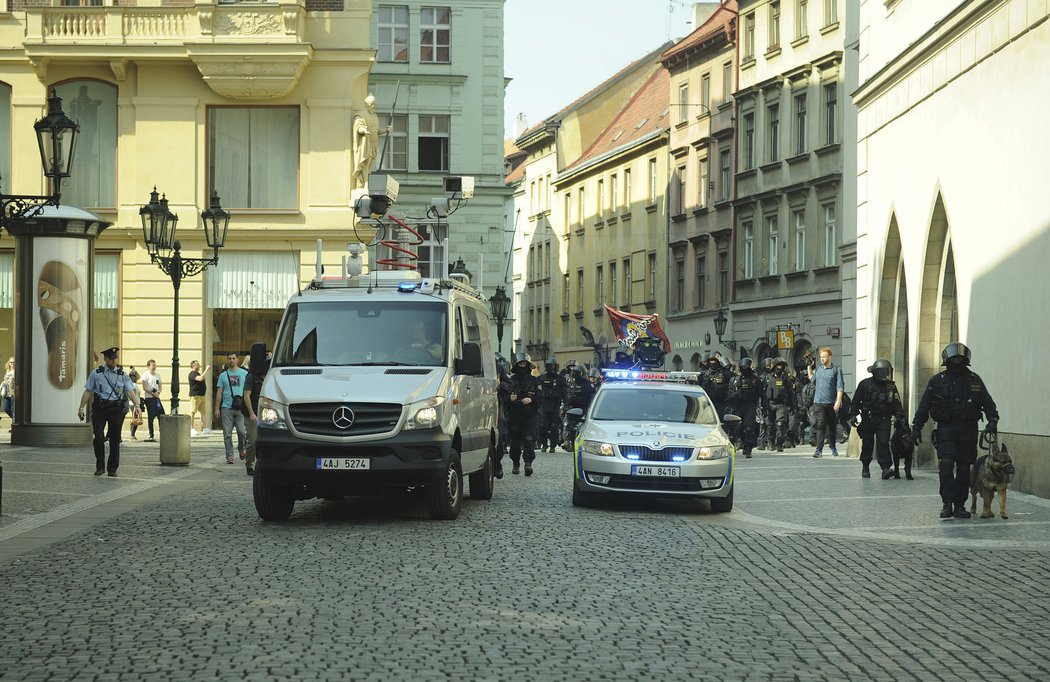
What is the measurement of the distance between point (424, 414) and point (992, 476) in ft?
19.3

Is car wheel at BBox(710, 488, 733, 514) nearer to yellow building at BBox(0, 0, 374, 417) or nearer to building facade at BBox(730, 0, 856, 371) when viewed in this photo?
yellow building at BBox(0, 0, 374, 417)

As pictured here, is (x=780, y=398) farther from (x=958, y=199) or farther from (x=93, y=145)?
(x=93, y=145)

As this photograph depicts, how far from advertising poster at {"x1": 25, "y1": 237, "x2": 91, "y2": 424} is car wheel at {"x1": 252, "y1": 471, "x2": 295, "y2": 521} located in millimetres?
14415

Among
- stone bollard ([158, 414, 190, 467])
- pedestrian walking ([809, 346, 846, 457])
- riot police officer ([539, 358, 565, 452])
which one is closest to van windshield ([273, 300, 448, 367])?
stone bollard ([158, 414, 190, 467])

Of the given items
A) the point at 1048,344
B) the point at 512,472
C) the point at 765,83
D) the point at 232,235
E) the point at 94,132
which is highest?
the point at 765,83

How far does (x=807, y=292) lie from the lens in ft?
167

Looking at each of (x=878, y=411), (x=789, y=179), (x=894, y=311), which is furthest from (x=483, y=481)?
(x=789, y=179)

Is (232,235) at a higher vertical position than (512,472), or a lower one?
higher

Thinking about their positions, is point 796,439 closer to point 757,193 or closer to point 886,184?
point 886,184

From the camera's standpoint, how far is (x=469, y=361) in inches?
640

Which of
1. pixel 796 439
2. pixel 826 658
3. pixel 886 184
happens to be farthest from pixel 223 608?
pixel 796 439

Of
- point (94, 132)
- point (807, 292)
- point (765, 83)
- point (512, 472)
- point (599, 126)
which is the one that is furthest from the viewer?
point (599, 126)

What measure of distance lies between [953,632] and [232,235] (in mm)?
29913

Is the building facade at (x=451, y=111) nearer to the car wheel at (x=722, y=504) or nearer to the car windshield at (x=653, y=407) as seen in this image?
the car windshield at (x=653, y=407)
